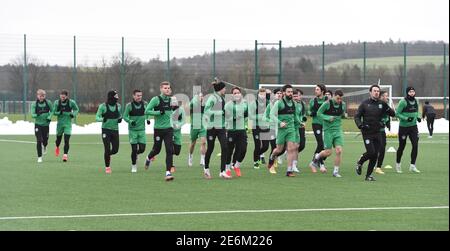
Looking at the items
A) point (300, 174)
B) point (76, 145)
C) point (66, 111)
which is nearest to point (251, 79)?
point (76, 145)

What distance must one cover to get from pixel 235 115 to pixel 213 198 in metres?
4.52

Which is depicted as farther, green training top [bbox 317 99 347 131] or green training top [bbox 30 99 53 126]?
green training top [bbox 30 99 53 126]

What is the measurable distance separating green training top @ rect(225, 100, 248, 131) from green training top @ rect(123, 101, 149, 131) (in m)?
2.52

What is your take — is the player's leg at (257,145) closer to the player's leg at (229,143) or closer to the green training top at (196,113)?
the green training top at (196,113)

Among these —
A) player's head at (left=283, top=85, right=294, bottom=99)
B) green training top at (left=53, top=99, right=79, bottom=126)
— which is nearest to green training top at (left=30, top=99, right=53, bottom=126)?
green training top at (left=53, top=99, right=79, bottom=126)

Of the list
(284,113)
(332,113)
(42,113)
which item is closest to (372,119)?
(332,113)

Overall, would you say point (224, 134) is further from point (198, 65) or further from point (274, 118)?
point (198, 65)

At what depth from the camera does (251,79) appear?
5750 centimetres

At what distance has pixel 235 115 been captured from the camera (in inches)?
815

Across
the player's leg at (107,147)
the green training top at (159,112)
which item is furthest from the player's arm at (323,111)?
the player's leg at (107,147)

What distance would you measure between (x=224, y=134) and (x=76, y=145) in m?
16.4

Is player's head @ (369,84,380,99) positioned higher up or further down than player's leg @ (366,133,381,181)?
higher up

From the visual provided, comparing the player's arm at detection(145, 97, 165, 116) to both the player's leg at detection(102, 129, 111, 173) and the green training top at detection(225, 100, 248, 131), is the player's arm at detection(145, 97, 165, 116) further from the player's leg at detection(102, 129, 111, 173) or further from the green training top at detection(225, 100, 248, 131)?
the player's leg at detection(102, 129, 111, 173)

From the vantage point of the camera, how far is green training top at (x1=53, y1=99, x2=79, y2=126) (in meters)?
26.4
